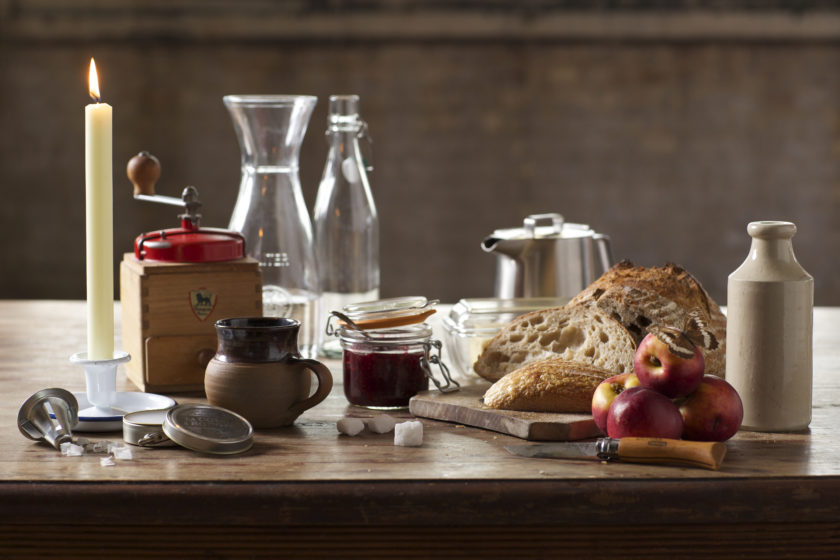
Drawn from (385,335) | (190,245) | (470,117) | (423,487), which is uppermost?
(470,117)

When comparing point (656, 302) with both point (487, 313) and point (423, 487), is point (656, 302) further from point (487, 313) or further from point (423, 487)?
point (423, 487)

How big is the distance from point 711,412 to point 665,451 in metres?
0.08

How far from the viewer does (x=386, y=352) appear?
1.13m

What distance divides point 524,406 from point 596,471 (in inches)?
6.7

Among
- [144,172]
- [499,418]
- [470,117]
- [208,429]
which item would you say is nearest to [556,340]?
[499,418]

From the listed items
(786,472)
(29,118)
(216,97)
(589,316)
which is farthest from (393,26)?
(786,472)

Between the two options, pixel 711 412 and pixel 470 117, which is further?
pixel 470 117

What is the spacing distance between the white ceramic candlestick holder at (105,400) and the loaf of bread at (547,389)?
1.19 ft

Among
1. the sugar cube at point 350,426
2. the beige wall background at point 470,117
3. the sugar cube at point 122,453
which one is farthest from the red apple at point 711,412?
the beige wall background at point 470,117

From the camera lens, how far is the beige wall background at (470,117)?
598 centimetres

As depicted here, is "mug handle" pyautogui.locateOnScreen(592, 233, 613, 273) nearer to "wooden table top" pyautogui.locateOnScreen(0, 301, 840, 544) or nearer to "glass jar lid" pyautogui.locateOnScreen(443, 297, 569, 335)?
"glass jar lid" pyautogui.locateOnScreen(443, 297, 569, 335)

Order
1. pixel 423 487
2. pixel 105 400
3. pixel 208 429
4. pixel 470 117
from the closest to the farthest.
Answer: pixel 423 487, pixel 208 429, pixel 105 400, pixel 470 117

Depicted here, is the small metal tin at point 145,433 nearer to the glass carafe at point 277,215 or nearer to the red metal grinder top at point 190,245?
the red metal grinder top at point 190,245

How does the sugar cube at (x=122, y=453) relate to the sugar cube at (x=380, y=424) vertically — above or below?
below
